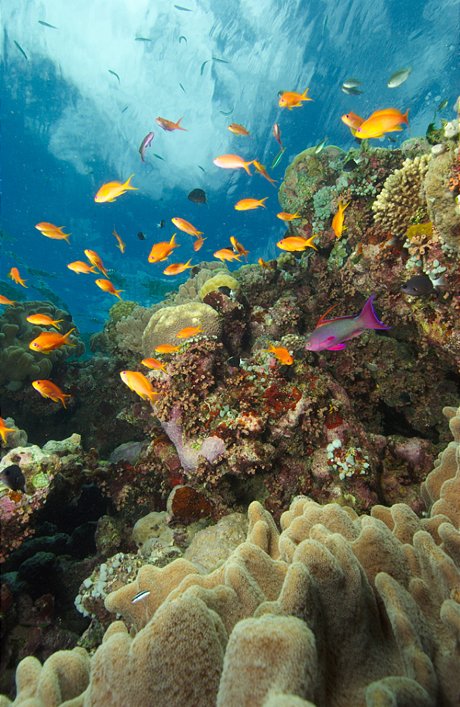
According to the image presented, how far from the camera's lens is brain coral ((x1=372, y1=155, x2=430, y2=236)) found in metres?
4.89

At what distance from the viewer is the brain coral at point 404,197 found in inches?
192

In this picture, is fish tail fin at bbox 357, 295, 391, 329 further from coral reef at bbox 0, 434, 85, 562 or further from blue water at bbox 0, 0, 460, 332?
blue water at bbox 0, 0, 460, 332

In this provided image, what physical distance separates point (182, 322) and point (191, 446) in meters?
2.18

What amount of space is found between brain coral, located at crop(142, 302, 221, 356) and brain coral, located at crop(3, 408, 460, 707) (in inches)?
159

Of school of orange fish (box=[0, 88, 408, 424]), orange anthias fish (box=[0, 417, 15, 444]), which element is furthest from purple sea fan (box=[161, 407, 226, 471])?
orange anthias fish (box=[0, 417, 15, 444])

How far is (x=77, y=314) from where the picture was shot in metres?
45.5

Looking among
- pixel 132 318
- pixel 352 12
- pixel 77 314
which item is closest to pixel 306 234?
pixel 132 318

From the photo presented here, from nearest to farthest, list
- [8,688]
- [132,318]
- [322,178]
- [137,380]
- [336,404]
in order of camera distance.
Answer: [8,688] < [137,380] < [336,404] < [132,318] < [322,178]

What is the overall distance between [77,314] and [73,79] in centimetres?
2819

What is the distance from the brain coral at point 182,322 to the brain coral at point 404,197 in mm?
3205

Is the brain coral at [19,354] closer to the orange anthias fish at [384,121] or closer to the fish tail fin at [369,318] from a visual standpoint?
the fish tail fin at [369,318]

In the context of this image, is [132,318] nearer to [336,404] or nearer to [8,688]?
[336,404]

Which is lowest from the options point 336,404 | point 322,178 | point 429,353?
point 336,404

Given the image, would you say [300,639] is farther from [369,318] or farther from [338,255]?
[338,255]
